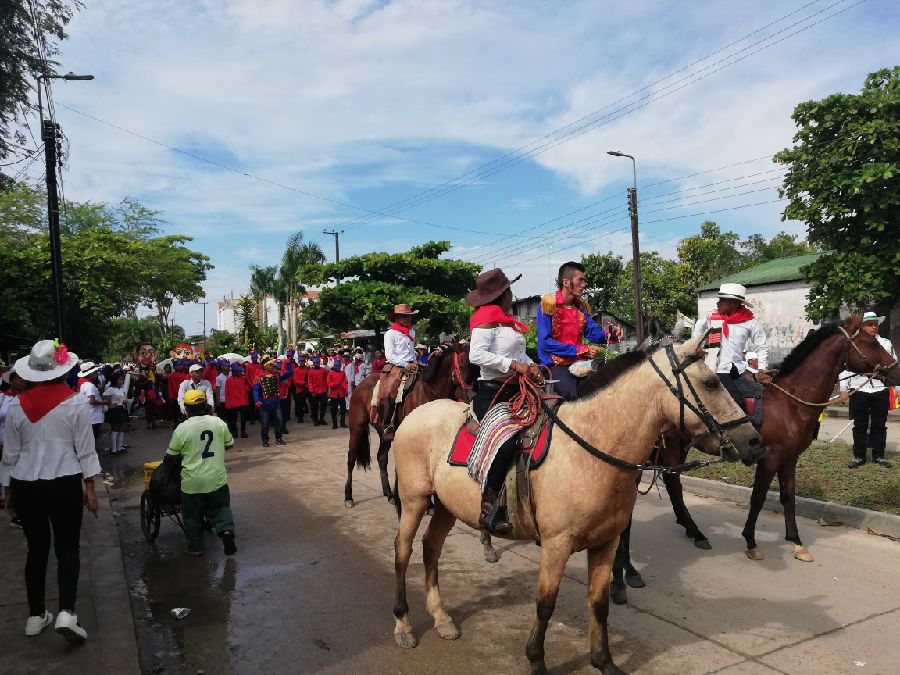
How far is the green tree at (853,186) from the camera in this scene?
13.4m

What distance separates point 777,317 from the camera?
25312 millimetres

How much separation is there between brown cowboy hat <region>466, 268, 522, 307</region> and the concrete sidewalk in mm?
3240

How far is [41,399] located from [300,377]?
13017mm

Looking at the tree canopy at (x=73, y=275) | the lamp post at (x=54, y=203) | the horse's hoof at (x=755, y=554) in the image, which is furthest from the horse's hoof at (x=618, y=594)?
the tree canopy at (x=73, y=275)

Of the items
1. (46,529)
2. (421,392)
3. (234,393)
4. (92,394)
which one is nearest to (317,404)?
(234,393)

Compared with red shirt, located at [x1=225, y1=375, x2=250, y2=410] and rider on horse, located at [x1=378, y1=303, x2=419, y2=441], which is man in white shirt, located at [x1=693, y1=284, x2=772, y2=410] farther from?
red shirt, located at [x1=225, y1=375, x2=250, y2=410]

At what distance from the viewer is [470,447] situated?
412 cm

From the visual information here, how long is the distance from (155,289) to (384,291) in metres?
16.4

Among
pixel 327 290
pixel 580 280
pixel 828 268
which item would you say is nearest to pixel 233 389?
pixel 580 280

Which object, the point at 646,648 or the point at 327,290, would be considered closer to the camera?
the point at 646,648

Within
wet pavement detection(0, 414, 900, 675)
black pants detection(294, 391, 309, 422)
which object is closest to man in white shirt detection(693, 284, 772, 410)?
wet pavement detection(0, 414, 900, 675)

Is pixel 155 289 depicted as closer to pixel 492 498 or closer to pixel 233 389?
pixel 233 389

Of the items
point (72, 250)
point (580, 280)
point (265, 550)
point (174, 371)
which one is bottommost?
point (265, 550)

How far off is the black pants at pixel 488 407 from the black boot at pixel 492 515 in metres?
0.05
